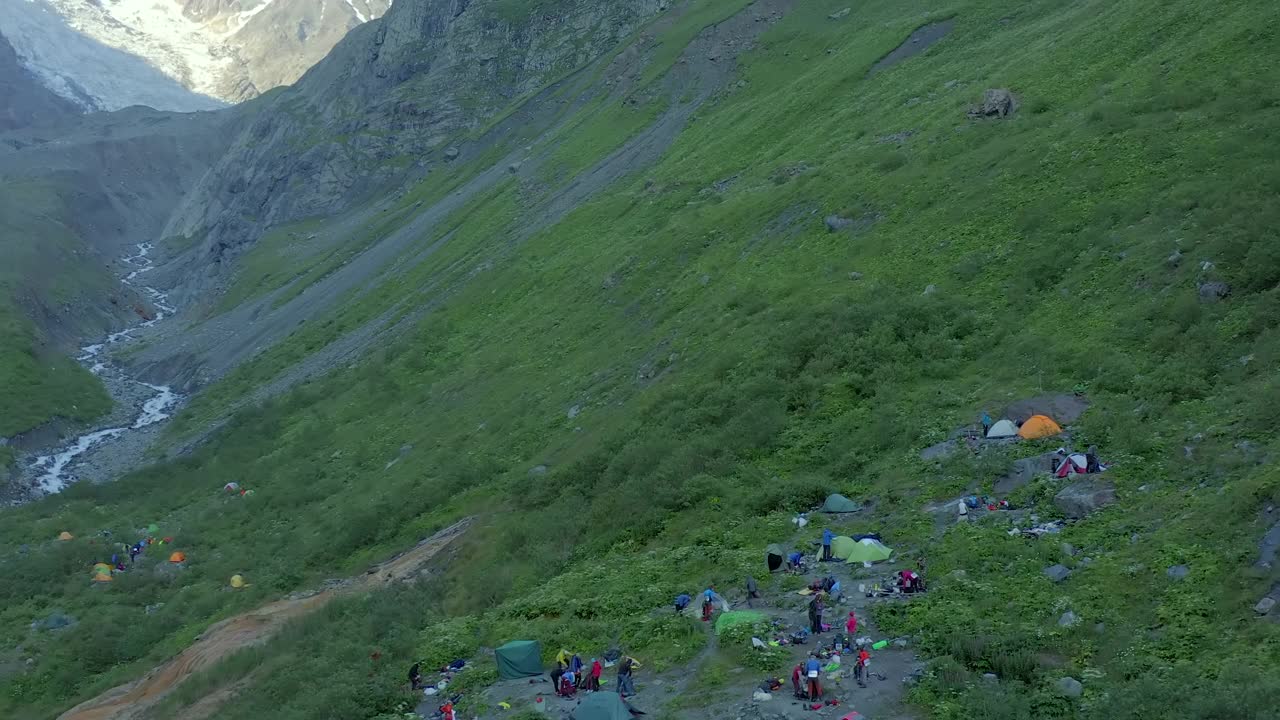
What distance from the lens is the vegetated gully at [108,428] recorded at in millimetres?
74938

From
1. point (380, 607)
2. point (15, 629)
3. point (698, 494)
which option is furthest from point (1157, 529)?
point (15, 629)

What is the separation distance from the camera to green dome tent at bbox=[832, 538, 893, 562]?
2339 centimetres

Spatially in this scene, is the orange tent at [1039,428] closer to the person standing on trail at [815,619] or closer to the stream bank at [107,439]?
the person standing on trail at [815,619]

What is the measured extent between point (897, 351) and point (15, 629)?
3938 cm

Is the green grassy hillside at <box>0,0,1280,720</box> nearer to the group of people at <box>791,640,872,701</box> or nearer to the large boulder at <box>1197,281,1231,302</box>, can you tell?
the large boulder at <box>1197,281,1231,302</box>

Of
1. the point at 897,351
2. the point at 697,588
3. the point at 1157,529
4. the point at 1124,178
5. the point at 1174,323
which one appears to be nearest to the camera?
the point at 1157,529

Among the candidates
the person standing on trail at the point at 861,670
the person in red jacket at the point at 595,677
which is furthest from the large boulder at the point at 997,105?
the person in red jacket at the point at 595,677

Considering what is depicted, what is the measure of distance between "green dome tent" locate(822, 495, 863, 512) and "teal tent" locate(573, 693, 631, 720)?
875 cm

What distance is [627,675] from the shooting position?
70.5 ft

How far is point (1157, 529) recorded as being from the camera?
66.8 ft

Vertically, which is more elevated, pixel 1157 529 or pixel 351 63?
pixel 351 63

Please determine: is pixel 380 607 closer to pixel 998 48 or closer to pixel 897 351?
pixel 897 351

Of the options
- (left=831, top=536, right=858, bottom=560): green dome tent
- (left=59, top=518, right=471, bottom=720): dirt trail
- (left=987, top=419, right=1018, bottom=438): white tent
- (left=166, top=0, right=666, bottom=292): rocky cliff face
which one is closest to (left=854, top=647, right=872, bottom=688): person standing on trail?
(left=831, top=536, right=858, bottom=560): green dome tent

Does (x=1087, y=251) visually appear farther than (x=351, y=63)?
No
